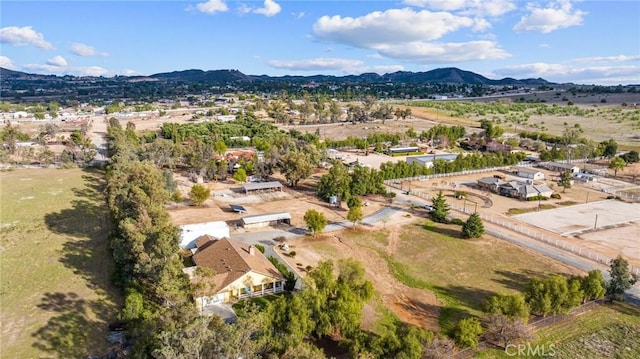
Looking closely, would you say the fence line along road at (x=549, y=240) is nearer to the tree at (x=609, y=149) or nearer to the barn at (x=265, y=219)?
the barn at (x=265, y=219)

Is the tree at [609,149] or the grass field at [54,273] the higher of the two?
the tree at [609,149]

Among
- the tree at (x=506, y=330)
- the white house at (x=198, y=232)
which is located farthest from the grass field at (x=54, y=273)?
the tree at (x=506, y=330)

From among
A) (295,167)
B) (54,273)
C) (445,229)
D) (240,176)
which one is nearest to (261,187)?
(240,176)

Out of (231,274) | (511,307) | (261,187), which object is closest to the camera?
(511,307)

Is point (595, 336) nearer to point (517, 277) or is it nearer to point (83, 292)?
point (517, 277)

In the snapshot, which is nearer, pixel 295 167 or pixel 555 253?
pixel 555 253

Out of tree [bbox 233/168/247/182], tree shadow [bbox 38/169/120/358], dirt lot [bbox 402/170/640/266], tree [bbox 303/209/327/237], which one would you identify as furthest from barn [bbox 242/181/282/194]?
dirt lot [bbox 402/170/640/266]

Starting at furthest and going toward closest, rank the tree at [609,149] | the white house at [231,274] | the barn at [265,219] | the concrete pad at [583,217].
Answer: the tree at [609,149] < the concrete pad at [583,217] < the barn at [265,219] < the white house at [231,274]
